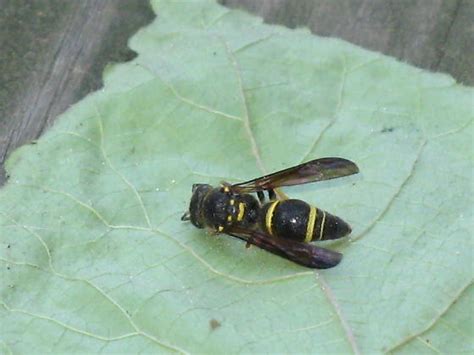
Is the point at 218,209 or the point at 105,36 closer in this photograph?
the point at 218,209

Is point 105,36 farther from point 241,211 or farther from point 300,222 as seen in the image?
point 300,222

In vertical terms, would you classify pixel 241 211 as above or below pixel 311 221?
below

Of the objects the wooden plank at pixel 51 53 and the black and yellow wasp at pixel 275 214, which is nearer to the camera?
the black and yellow wasp at pixel 275 214

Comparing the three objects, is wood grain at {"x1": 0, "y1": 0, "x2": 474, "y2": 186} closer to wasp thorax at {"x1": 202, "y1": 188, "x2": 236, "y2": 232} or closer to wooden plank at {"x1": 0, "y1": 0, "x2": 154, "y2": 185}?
wooden plank at {"x1": 0, "y1": 0, "x2": 154, "y2": 185}

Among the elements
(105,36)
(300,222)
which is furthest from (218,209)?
(105,36)

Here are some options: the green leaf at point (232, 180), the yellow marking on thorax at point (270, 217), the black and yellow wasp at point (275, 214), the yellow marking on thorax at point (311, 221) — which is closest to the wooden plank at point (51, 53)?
the green leaf at point (232, 180)

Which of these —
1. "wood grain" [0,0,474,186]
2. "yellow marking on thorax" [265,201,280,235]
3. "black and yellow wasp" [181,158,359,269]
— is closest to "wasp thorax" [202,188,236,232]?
"black and yellow wasp" [181,158,359,269]

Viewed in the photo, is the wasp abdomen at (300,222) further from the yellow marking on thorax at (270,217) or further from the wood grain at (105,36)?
the wood grain at (105,36)

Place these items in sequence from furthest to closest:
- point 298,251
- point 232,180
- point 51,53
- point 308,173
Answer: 1. point 51,53
2. point 232,180
3. point 308,173
4. point 298,251
